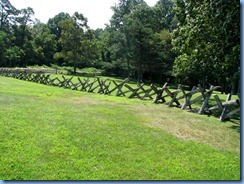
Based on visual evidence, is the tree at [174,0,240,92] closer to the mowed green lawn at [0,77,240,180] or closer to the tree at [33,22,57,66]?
the mowed green lawn at [0,77,240,180]

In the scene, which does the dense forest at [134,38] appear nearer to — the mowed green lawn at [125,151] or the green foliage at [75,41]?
the green foliage at [75,41]

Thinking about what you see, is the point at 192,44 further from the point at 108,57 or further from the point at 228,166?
the point at 228,166

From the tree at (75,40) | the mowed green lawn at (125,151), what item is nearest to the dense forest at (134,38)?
the tree at (75,40)

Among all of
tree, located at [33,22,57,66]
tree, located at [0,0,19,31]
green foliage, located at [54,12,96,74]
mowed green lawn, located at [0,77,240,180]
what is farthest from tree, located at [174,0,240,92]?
tree, located at [0,0,19,31]

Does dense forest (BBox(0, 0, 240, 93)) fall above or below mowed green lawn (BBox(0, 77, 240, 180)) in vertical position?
above

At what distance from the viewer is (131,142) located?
3213mm

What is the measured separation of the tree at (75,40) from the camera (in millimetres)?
3939

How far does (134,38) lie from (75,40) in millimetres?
1213

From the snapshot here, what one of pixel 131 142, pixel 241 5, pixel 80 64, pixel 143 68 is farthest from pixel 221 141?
pixel 80 64

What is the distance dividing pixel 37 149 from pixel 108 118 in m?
1.59

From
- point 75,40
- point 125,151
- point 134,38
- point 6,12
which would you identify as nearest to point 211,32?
point 134,38

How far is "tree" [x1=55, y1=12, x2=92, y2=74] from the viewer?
155 inches

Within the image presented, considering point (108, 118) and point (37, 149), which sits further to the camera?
point (108, 118)

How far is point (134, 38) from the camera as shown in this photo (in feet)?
15.1
